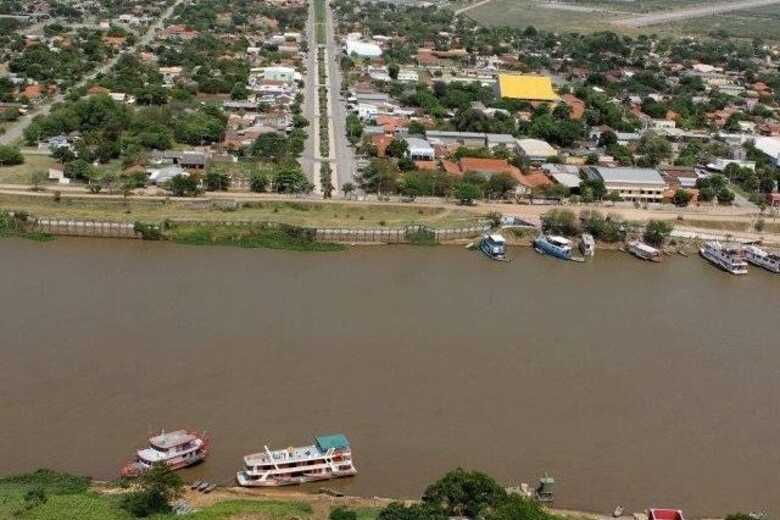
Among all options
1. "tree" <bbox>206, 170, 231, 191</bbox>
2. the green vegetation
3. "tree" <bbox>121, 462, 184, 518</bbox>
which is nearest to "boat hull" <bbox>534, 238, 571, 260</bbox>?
the green vegetation

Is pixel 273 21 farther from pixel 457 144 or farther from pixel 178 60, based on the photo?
pixel 457 144

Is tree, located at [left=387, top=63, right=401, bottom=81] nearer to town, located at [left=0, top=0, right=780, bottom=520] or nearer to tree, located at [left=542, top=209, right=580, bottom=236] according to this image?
town, located at [left=0, top=0, right=780, bottom=520]

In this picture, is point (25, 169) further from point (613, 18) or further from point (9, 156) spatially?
point (613, 18)

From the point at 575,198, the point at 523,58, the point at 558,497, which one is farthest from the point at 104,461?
the point at 523,58

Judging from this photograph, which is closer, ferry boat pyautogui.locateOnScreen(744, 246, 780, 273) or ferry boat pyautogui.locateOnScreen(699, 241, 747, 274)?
ferry boat pyautogui.locateOnScreen(699, 241, 747, 274)

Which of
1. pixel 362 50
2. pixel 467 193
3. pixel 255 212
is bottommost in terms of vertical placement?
pixel 255 212

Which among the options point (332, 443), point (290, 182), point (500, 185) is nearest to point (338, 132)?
point (290, 182)

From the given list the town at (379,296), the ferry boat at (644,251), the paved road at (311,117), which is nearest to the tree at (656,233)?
the town at (379,296)
